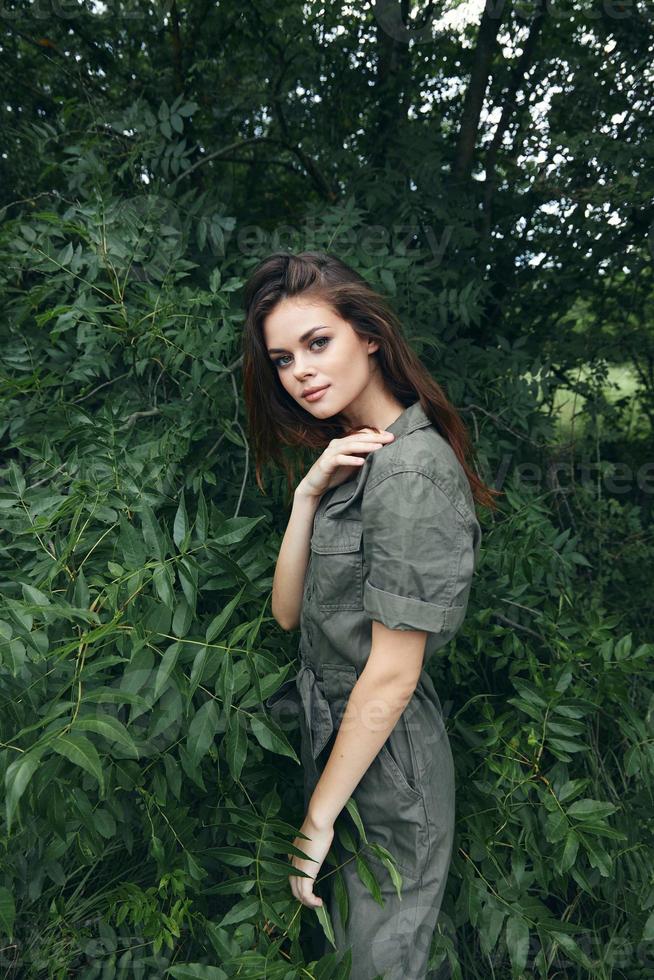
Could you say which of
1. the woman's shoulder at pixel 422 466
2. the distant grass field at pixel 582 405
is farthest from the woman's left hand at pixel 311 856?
the distant grass field at pixel 582 405

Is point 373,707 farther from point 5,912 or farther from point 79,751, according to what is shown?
point 5,912

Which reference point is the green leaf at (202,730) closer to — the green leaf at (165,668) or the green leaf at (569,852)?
the green leaf at (165,668)

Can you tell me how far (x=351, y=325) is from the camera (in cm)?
136

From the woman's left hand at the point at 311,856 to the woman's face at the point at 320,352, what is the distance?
72 centimetres

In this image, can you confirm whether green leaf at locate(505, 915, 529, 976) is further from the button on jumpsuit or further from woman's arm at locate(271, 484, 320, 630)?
woman's arm at locate(271, 484, 320, 630)

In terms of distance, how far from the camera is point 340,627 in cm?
130

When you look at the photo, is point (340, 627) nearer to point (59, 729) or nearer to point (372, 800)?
point (372, 800)

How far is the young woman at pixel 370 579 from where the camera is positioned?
1.19m

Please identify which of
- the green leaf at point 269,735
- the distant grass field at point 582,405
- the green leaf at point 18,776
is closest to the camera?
Result: the green leaf at point 18,776

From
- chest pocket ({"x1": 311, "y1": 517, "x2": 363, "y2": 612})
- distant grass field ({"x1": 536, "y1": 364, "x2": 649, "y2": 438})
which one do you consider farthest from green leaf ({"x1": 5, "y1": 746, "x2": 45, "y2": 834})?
distant grass field ({"x1": 536, "y1": 364, "x2": 649, "y2": 438})

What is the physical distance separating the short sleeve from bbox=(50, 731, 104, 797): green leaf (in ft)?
1.50

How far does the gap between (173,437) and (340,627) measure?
74 cm

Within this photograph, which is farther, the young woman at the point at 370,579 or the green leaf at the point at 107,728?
the young woman at the point at 370,579
